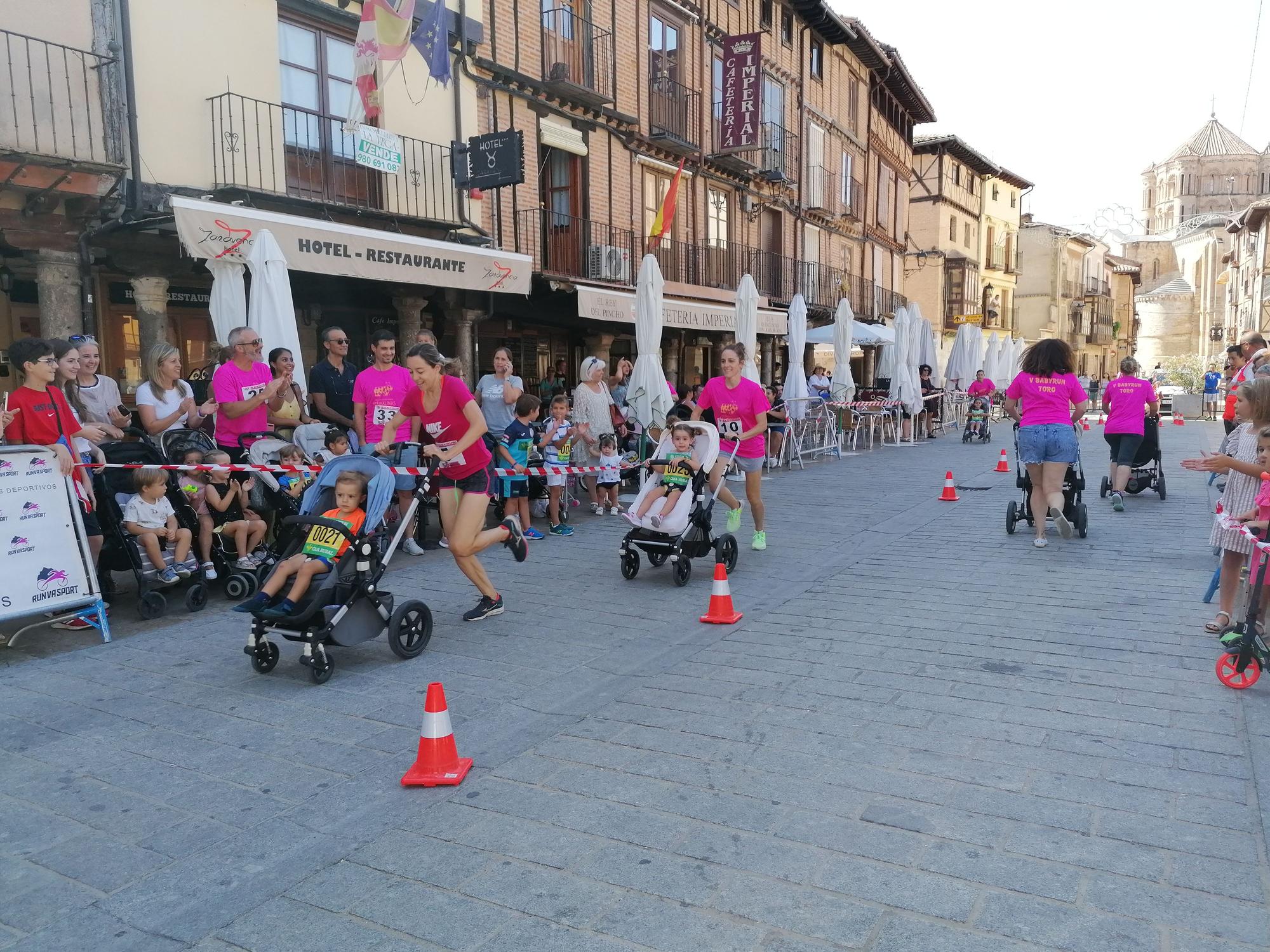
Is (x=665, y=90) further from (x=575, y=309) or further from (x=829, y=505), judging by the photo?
(x=829, y=505)

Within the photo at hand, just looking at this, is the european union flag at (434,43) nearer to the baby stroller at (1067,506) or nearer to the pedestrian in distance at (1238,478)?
the baby stroller at (1067,506)

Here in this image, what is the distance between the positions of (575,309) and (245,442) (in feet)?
36.1

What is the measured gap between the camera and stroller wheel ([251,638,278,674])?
16.8ft

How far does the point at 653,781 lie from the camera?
373 cm

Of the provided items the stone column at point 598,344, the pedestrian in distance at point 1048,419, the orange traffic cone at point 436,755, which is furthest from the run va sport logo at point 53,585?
the stone column at point 598,344

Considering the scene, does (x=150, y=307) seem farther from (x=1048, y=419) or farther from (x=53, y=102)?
(x=1048, y=419)

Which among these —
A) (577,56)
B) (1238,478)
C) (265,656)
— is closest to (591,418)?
(265,656)

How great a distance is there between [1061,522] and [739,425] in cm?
318

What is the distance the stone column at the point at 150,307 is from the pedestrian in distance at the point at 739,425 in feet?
22.1

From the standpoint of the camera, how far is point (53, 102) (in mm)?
9375

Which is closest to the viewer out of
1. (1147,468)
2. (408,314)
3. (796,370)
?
(1147,468)

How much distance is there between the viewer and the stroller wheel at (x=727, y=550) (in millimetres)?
7488

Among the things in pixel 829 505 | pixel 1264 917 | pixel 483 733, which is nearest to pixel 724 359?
pixel 829 505

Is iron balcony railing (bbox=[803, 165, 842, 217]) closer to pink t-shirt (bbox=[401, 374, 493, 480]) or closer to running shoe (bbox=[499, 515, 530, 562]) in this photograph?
running shoe (bbox=[499, 515, 530, 562])
